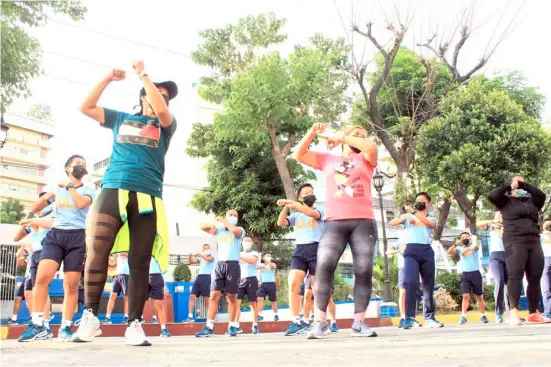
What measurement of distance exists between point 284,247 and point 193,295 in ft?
45.6

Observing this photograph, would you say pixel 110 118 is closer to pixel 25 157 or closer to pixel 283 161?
pixel 283 161

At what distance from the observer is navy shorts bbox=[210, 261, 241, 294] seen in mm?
9977

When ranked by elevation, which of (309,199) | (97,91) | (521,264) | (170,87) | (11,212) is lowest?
(521,264)

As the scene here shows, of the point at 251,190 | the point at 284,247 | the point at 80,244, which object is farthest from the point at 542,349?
the point at 284,247

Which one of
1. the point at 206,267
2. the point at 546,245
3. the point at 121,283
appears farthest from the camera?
the point at 206,267

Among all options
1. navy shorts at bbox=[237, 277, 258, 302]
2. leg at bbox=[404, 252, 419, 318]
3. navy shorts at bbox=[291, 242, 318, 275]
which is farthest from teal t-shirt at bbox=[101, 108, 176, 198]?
navy shorts at bbox=[237, 277, 258, 302]

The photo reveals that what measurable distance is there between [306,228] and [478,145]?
549 inches

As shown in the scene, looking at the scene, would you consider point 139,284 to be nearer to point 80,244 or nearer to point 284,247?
point 80,244

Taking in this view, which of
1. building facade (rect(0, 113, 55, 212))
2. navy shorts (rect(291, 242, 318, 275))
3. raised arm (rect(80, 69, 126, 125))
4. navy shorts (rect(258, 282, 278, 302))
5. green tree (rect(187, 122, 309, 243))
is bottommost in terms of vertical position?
navy shorts (rect(258, 282, 278, 302))

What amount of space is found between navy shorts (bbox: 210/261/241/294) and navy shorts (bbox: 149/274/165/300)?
1370 mm

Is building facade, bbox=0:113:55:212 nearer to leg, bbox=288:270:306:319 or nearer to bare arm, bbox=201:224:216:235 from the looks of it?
bare arm, bbox=201:224:216:235

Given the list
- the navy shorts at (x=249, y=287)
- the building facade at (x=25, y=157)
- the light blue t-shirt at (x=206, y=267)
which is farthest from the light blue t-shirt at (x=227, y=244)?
the building facade at (x=25, y=157)

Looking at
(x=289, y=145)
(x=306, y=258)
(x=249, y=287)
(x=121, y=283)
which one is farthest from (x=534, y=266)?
(x=289, y=145)

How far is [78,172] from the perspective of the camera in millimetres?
6543
